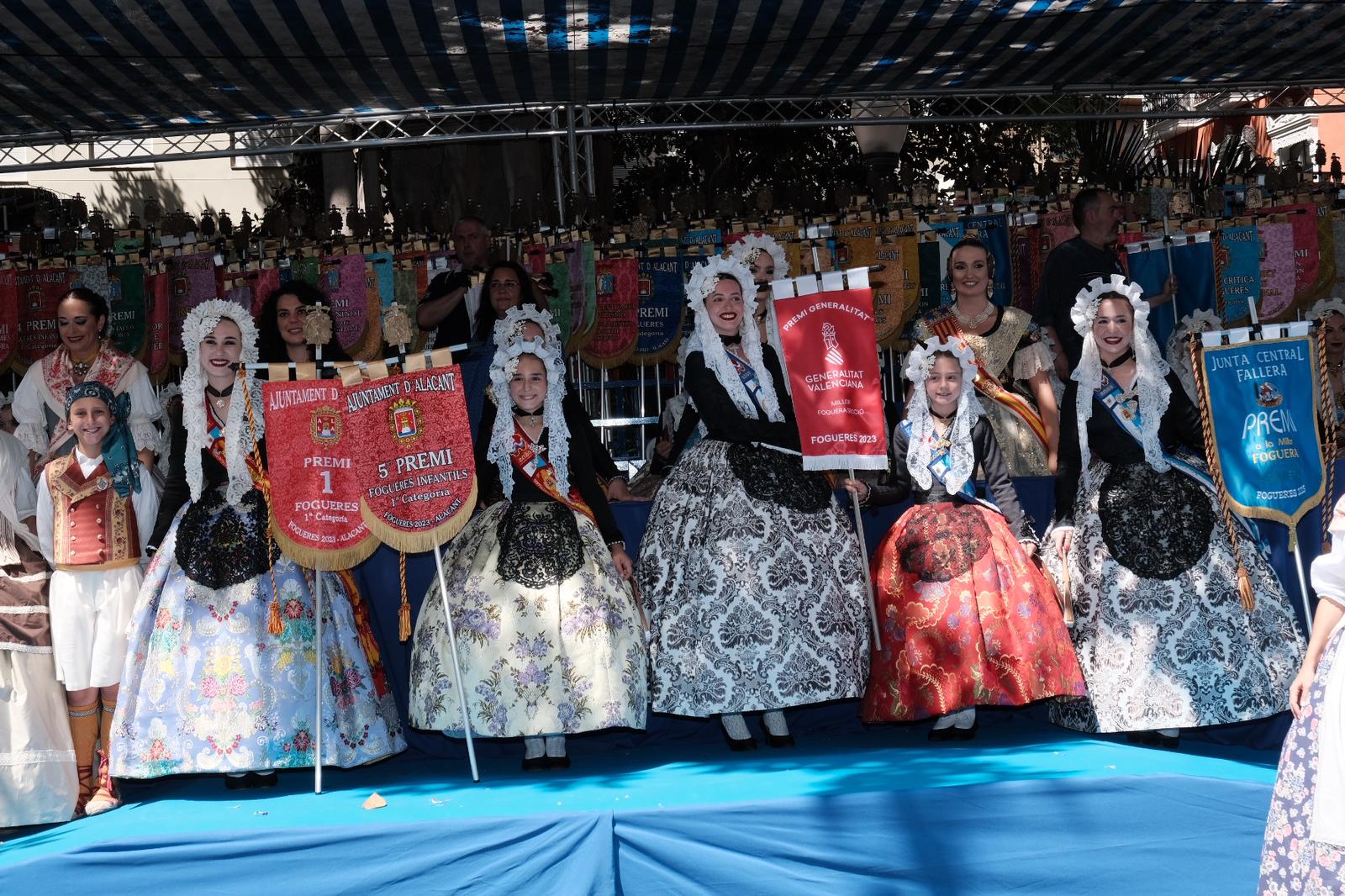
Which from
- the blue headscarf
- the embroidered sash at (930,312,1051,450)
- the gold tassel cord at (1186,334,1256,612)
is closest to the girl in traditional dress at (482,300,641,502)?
the blue headscarf

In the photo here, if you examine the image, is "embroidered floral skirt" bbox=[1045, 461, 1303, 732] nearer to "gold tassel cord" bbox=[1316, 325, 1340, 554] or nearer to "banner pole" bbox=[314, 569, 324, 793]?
"gold tassel cord" bbox=[1316, 325, 1340, 554]

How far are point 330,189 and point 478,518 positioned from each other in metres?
8.73

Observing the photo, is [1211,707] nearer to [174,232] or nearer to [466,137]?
[466,137]

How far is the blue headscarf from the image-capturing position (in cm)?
521

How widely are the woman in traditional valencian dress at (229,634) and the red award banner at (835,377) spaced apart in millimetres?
1756

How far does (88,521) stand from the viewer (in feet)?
16.9

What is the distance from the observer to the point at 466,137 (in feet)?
28.0

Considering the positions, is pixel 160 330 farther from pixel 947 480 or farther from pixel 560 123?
pixel 947 480

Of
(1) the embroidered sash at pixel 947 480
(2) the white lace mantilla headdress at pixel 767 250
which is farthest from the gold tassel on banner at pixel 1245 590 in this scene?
(2) the white lace mantilla headdress at pixel 767 250

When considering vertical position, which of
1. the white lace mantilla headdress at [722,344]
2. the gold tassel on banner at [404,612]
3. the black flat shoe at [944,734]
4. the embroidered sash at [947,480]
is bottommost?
the black flat shoe at [944,734]

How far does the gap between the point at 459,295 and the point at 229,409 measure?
2.03 meters

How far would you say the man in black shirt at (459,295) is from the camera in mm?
7004

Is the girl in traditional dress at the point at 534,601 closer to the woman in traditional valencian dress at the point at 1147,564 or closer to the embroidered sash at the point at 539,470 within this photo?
the embroidered sash at the point at 539,470

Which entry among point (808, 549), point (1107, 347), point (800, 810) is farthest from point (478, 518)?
point (1107, 347)
